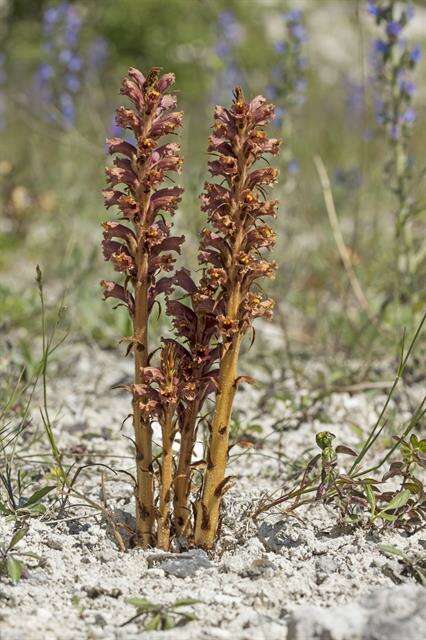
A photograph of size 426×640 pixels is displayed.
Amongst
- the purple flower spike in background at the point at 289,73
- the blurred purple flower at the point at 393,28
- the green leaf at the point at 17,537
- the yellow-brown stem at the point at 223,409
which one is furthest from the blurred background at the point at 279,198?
the green leaf at the point at 17,537

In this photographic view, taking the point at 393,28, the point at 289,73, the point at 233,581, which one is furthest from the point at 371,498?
the point at 289,73

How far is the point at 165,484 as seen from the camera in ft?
7.22

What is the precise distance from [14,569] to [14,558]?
80 millimetres

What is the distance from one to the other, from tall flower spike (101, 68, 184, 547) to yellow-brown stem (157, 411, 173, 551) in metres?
0.06

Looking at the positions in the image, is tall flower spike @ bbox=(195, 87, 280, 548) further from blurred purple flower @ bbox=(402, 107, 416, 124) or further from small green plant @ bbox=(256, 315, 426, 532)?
blurred purple flower @ bbox=(402, 107, 416, 124)

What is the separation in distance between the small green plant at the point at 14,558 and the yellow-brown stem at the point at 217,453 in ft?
1.40

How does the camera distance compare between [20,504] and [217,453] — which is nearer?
[217,453]

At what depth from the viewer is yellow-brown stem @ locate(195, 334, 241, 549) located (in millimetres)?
2129

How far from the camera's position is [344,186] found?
7070mm

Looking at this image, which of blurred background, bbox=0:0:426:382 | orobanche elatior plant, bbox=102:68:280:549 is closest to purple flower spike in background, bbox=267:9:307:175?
blurred background, bbox=0:0:426:382

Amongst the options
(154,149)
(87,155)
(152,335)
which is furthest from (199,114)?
(154,149)

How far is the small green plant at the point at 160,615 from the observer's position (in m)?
1.91

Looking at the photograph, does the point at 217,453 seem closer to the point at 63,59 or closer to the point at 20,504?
the point at 20,504

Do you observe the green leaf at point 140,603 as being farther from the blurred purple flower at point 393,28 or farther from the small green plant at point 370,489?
the blurred purple flower at point 393,28
